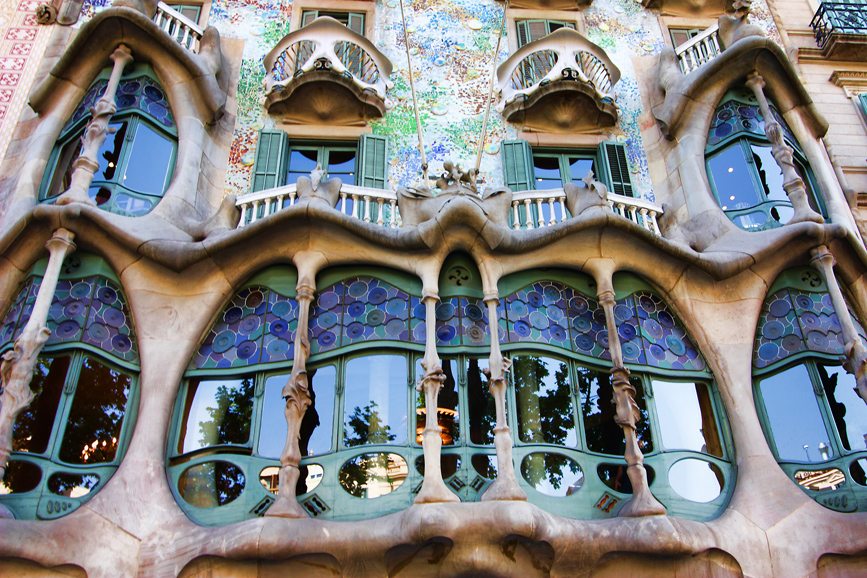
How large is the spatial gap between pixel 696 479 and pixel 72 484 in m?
7.01

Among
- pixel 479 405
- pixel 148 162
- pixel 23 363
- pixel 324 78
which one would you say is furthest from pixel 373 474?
pixel 324 78

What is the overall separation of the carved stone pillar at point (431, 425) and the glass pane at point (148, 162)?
14.8 ft

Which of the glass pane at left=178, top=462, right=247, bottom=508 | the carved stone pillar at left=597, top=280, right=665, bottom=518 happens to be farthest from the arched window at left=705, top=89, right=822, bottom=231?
the glass pane at left=178, top=462, right=247, bottom=508

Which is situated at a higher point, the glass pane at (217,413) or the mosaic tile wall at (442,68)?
the mosaic tile wall at (442,68)

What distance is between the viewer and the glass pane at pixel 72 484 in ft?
26.6

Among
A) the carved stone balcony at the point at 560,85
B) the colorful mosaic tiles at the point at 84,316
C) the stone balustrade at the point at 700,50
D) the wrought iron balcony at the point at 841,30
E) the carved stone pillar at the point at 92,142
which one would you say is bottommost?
the colorful mosaic tiles at the point at 84,316

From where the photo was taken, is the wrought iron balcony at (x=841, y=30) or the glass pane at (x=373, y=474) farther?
the wrought iron balcony at (x=841, y=30)

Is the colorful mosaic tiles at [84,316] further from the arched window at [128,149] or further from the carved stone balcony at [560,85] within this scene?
the carved stone balcony at [560,85]

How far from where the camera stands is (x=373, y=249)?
9.55 metres

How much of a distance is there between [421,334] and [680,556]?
376 centimetres

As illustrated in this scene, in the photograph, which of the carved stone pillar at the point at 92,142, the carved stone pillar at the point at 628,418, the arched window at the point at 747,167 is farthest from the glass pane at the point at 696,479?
the carved stone pillar at the point at 92,142

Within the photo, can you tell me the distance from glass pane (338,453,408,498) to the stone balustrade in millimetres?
8278

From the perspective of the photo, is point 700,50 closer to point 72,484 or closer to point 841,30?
point 841,30

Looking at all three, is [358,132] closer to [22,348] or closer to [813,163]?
[22,348]
